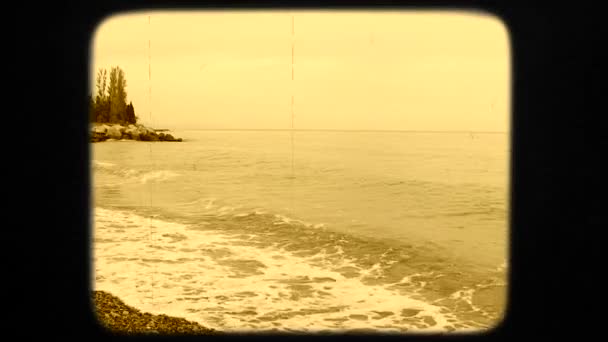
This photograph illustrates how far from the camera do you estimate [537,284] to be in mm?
2018

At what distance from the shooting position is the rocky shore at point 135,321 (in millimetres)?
2349

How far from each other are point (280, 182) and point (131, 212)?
391 cm

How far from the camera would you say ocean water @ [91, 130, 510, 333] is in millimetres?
3156

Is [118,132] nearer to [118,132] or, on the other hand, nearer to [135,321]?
[118,132]

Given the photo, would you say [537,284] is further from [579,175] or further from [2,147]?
[2,147]

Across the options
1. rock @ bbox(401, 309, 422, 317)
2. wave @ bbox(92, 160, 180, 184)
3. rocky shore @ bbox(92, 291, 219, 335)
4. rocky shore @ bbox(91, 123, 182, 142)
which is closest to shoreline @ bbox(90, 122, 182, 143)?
rocky shore @ bbox(91, 123, 182, 142)

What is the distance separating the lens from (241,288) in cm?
350

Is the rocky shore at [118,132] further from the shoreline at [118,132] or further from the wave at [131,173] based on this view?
the wave at [131,173]

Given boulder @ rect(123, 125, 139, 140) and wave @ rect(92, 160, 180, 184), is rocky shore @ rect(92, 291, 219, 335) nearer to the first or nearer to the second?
boulder @ rect(123, 125, 139, 140)

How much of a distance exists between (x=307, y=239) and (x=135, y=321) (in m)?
2.81

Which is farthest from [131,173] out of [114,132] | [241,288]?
[241,288]

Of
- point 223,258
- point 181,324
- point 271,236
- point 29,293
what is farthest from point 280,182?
point 29,293

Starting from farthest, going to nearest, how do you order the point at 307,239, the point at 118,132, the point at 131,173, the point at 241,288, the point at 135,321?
the point at 131,173 < the point at 118,132 < the point at 307,239 < the point at 241,288 < the point at 135,321

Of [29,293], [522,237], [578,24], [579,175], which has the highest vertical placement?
[578,24]
